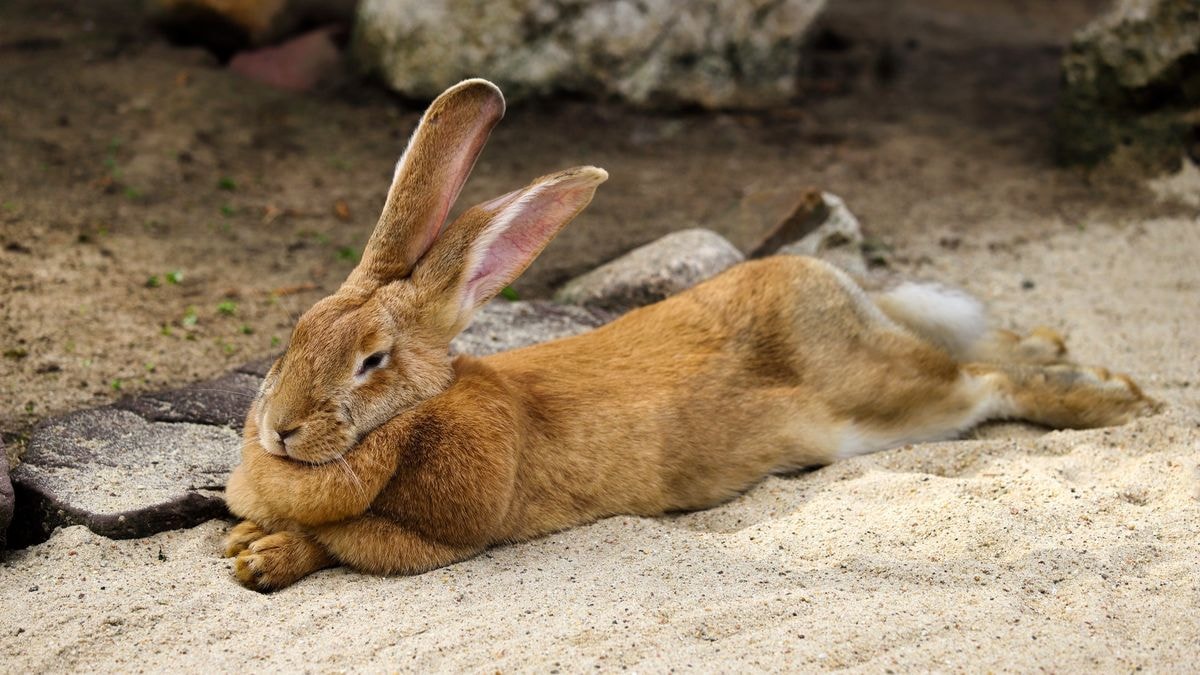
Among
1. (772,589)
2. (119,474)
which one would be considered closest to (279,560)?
(119,474)

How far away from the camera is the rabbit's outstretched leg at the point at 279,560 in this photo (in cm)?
426

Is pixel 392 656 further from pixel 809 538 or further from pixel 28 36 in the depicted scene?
pixel 28 36

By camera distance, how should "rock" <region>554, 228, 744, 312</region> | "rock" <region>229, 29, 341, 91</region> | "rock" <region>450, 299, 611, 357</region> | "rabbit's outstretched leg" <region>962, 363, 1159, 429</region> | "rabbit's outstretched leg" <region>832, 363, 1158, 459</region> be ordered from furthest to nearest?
"rock" <region>229, 29, 341, 91</region> → "rock" <region>554, 228, 744, 312</region> → "rock" <region>450, 299, 611, 357</region> → "rabbit's outstretched leg" <region>962, 363, 1159, 429</region> → "rabbit's outstretched leg" <region>832, 363, 1158, 459</region>

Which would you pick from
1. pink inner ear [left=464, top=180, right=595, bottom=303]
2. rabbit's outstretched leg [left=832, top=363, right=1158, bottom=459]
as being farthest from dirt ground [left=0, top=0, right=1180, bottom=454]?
rabbit's outstretched leg [left=832, top=363, right=1158, bottom=459]

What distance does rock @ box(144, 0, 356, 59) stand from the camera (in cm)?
995

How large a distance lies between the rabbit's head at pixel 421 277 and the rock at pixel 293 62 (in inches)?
226

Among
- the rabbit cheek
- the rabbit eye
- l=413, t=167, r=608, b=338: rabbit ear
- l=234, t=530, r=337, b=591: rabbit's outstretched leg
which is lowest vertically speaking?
l=234, t=530, r=337, b=591: rabbit's outstretched leg

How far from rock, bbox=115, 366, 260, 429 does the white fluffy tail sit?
9.94 ft

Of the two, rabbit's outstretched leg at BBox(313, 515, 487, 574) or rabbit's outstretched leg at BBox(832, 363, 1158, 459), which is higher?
rabbit's outstretched leg at BBox(832, 363, 1158, 459)

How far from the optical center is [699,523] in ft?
16.3

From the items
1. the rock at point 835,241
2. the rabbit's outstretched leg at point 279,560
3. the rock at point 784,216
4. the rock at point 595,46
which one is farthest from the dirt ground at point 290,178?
the rabbit's outstretched leg at point 279,560

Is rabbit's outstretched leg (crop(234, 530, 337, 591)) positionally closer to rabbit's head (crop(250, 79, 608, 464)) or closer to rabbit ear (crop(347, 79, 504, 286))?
rabbit's head (crop(250, 79, 608, 464))

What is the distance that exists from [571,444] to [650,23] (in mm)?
5843

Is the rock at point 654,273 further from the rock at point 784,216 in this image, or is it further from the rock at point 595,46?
the rock at point 595,46
